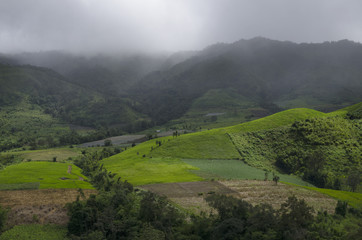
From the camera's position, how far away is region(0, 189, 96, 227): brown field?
54562 millimetres

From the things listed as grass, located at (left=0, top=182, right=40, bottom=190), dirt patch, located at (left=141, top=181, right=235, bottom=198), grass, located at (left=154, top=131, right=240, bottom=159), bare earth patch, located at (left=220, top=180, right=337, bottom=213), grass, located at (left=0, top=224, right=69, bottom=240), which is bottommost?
grass, located at (left=0, top=224, right=69, bottom=240)

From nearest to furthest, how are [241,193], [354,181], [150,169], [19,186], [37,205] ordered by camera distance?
[37,205] → [241,193] → [19,186] → [354,181] → [150,169]

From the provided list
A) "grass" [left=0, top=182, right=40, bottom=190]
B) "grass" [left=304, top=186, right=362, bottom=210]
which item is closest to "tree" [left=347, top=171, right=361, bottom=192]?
"grass" [left=304, top=186, right=362, bottom=210]

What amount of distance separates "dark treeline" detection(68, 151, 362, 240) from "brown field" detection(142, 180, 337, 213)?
7124 millimetres

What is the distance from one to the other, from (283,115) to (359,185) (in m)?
74.0

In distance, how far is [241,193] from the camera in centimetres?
7088

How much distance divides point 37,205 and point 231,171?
209 ft

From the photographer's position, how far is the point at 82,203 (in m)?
55.8

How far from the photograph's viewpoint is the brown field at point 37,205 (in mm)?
54562

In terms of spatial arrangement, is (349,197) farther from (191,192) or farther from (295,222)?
(191,192)


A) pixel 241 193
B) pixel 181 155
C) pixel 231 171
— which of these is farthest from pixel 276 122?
pixel 241 193

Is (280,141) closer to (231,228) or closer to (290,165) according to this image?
(290,165)

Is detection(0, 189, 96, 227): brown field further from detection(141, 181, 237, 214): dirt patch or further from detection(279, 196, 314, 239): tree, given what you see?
detection(279, 196, 314, 239): tree

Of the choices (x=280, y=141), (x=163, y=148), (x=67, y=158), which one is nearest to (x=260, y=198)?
(x=280, y=141)
